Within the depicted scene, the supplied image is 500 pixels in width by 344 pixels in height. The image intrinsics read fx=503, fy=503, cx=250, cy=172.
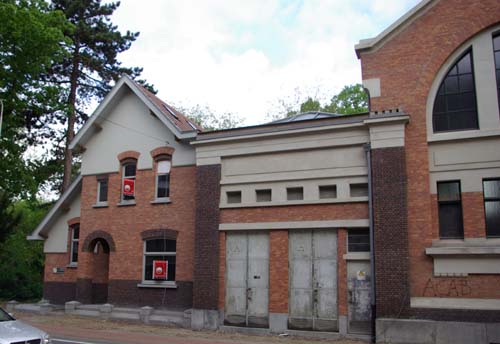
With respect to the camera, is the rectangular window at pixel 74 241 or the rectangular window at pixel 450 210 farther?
the rectangular window at pixel 74 241

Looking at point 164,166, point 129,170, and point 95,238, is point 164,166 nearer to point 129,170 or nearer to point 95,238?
point 129,170

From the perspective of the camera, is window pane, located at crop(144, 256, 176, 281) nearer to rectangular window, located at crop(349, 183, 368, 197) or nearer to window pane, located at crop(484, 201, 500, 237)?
rectangular window, located at crop(349, 183, 368, 197)

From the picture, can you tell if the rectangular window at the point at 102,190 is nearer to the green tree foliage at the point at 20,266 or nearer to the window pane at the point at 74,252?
the window pane at the point at 74,252

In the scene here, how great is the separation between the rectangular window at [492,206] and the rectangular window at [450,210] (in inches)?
28.8

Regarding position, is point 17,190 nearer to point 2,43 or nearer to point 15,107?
point 15,107


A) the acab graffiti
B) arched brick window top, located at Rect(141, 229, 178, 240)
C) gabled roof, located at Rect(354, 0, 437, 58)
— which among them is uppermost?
gabled roof, located at Rect(354, 0, 437, 58)

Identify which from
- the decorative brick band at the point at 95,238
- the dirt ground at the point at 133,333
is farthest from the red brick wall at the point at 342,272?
the decorative brick band at the point at 95,238

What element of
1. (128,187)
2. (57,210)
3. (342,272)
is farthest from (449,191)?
(57,210)

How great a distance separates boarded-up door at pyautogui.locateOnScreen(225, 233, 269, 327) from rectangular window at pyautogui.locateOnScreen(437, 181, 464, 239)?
19.5 feet

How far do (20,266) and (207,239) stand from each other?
16.8 metres

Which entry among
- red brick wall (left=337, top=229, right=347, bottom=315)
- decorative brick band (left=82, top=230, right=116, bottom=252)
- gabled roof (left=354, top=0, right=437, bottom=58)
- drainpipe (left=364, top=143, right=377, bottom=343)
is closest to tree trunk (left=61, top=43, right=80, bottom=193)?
decorative brick band (left=82, top=230, right=116, bottom=252)

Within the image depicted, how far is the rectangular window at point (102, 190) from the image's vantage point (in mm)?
23234

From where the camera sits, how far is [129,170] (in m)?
22.7

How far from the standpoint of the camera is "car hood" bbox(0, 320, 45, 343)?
31.2 feet
